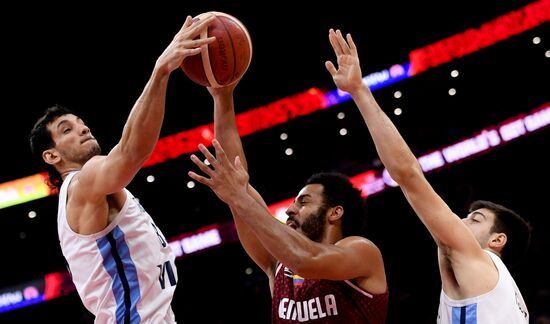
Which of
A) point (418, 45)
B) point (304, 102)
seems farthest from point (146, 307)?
point (418, 45)

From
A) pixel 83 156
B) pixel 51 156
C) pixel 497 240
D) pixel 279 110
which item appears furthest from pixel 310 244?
pixel 279 110

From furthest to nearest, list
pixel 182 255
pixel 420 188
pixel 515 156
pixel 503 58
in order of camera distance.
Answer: pixel 515 156 → pixel 503 58 → pixel 182 255 → pixel 420 188

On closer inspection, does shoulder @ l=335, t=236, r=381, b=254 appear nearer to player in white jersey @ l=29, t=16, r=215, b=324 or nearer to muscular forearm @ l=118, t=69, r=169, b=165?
player in white jersey @ l=29, t=16, r=215, b=324

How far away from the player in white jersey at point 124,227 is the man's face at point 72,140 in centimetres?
10

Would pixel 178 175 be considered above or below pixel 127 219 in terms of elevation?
above

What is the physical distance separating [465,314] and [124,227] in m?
1.48

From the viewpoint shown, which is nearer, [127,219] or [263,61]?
[127,219]

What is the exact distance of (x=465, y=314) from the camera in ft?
10.4

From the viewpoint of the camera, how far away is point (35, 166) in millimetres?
8938

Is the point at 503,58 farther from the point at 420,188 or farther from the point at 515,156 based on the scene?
the point at 420,188

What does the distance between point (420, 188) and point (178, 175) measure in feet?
22.9

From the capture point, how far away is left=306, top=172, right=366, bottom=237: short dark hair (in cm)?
377

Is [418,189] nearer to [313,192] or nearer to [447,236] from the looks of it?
[447,236]

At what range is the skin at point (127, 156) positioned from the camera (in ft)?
9.98
